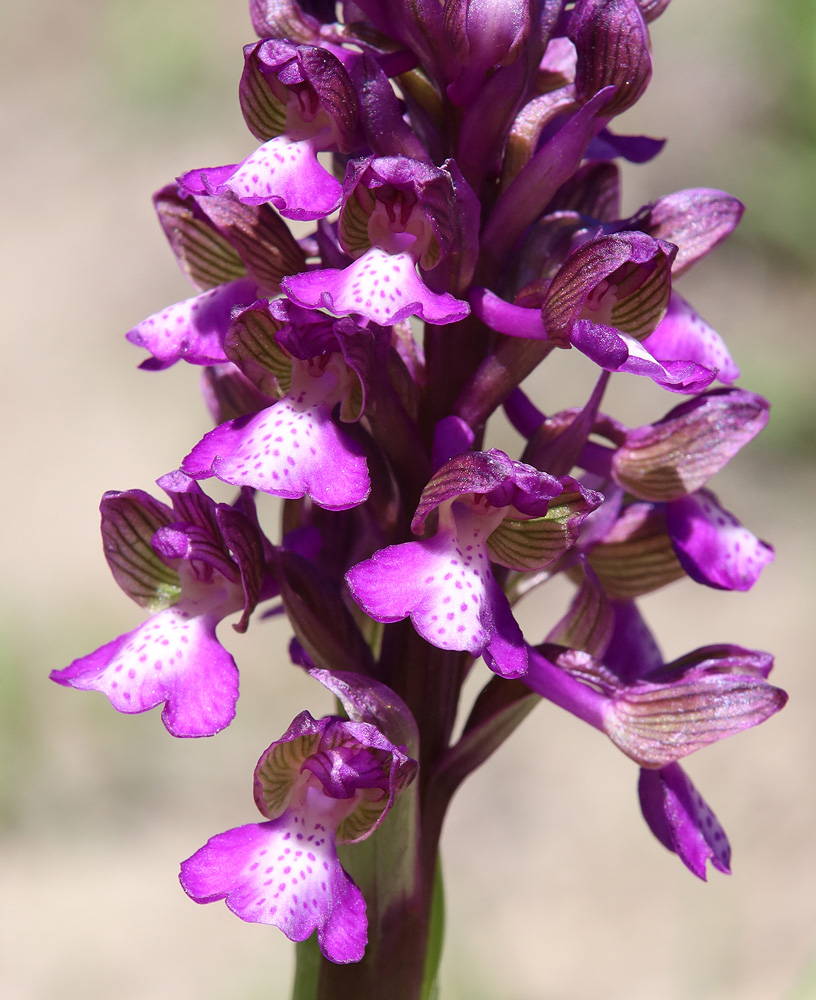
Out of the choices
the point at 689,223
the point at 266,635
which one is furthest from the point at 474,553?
the point at 266,635

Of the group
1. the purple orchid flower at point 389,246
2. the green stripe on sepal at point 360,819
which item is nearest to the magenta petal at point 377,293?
the purple orchid flower at point 389,246

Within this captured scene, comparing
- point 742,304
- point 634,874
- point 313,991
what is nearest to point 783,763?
point 634,874

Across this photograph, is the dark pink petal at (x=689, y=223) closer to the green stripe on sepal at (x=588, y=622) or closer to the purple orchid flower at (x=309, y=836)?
the green stripe on sepal at (x=588, y=622)

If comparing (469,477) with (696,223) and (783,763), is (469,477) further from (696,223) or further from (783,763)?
(783,763)

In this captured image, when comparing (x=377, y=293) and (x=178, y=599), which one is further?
(x=178, y=599)

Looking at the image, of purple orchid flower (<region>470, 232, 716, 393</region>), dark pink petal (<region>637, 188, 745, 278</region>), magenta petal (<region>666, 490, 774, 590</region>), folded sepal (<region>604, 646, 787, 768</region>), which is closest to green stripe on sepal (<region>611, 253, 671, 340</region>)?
purple orchid flower (<region>470, 232, 716, 393</region>)

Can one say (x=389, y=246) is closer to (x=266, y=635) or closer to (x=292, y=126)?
(x=292, y=126)

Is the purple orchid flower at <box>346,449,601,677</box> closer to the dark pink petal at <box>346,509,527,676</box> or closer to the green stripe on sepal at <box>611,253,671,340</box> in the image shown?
the dark pink petal at <box>346,509,527,676</box>
